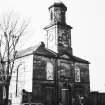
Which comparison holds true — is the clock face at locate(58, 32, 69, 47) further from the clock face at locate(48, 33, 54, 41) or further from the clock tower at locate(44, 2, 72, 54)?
the clock face at locate(48, 33, 54, 41)

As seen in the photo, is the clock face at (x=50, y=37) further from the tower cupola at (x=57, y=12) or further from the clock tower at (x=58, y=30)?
the tower cupola at (x=57, y=12)

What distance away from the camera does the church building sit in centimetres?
2757


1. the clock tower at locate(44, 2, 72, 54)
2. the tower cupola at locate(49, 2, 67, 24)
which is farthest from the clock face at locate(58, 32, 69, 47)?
the tower cupola at locate(49, 2, 67, 24)

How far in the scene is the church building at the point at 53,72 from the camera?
27567mm

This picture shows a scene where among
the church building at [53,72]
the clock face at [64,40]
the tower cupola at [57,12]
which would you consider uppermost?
the tower cupola at [57,12]

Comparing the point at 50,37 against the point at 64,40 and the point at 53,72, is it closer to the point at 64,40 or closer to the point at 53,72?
the point at 64,40

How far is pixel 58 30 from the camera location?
33875 millimetres

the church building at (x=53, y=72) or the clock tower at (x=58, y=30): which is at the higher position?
the clock tower at (x=58, y=30)

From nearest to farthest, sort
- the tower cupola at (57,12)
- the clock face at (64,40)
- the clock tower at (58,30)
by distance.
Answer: the clock tower at (58,30) → the clock face at (64,40) → the tower cupola at (57,12)

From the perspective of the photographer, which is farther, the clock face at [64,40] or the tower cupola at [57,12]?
the tower cupola at [57,12]

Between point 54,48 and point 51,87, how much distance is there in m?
7.42

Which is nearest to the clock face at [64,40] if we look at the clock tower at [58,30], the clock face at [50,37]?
the clock tower at [58,30]

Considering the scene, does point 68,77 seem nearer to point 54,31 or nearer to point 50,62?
point 50,62

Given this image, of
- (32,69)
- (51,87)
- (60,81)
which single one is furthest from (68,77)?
→ (32,69)
